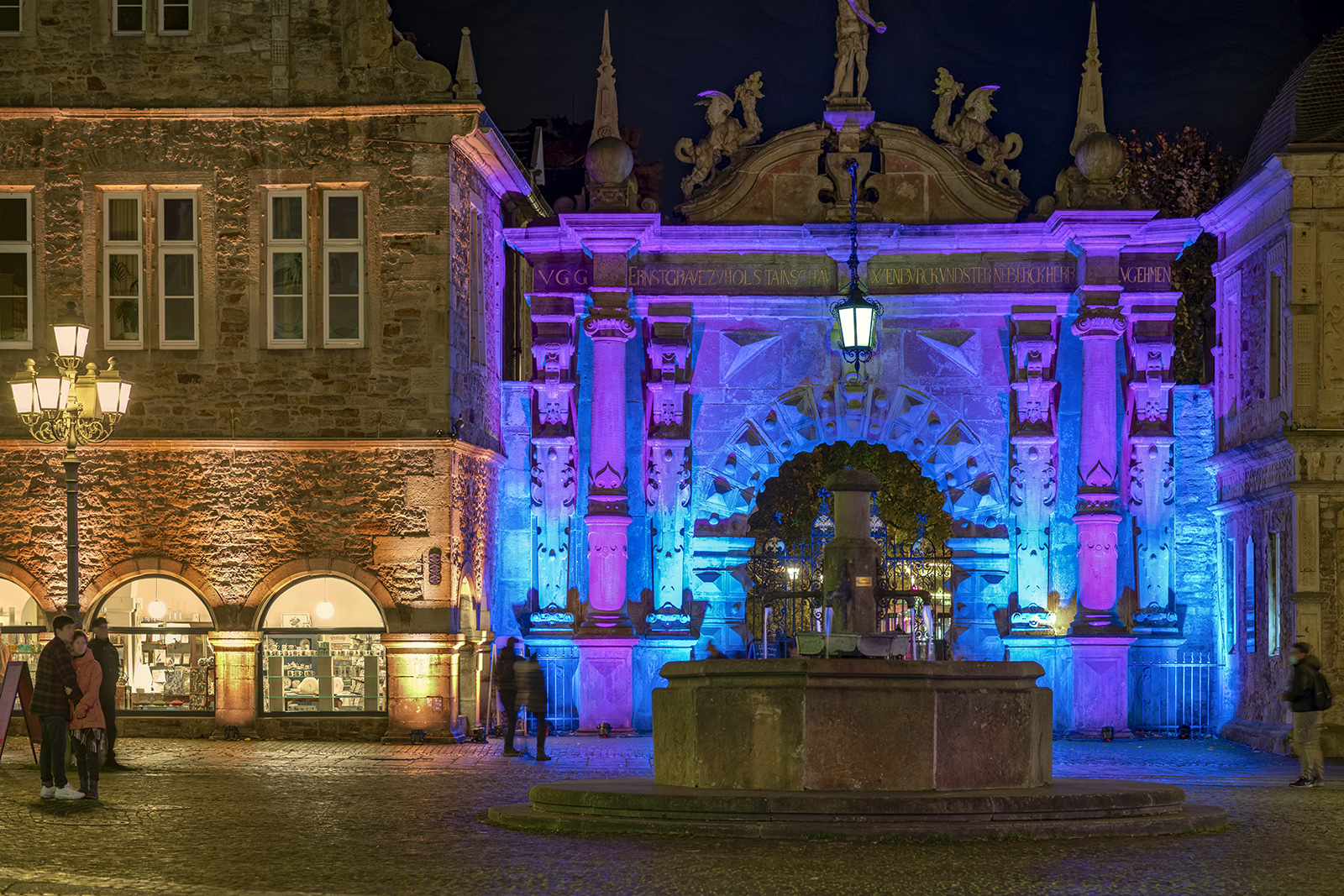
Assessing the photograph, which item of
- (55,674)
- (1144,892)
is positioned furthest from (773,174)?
(1144,892)

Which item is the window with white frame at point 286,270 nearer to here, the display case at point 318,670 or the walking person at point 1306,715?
the display case at point 318,670

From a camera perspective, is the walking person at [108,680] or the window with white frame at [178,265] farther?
the window with white frame at [178,265]

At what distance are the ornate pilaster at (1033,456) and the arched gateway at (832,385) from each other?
4 cm

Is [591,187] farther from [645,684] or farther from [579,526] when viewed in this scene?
[645,684]

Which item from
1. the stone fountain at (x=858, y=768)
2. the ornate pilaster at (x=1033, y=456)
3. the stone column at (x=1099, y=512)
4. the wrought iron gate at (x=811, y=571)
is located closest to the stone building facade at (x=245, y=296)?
the wrought iron gate at (x=811, y=571)

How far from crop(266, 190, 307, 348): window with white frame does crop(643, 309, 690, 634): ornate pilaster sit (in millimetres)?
5210

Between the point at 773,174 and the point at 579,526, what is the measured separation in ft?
19.6

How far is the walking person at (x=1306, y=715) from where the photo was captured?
17609 mm

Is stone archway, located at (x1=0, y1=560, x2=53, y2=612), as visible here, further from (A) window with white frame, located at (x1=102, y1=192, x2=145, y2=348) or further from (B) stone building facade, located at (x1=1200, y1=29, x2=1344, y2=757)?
(B) stone building facade, located at (x1=1200, y1=29, x2=1344, y2=757)

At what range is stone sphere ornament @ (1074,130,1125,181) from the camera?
82.7ft

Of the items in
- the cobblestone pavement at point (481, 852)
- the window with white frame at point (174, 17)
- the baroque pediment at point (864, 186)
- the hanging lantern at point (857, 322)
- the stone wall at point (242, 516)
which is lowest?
the cobblestone pavement at point (481, 852)

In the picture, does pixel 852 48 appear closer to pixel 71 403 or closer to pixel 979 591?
pixel 979 591

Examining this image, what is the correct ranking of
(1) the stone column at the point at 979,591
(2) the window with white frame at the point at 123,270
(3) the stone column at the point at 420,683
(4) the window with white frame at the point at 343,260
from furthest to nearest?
(1) the stone column at the point at 979,591, (2) the window with white frame at the point at 123,270, (4) the window with white frame at the point at 343,260, (3) the stone column at the point at 420,683

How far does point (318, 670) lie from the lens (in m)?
23.2
